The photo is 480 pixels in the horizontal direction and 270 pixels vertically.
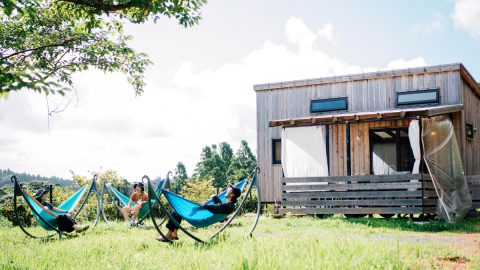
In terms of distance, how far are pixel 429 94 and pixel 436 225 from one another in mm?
5276

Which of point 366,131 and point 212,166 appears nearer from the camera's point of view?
point 366,131

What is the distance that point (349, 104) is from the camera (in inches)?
585

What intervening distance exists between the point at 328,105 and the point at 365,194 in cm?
406

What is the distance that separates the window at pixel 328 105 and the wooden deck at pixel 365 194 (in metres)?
2.82

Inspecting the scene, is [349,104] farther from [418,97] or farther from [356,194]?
[356,194]

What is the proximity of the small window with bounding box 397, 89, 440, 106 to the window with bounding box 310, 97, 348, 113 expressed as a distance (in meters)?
1.68

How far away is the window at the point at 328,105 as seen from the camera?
14922 millimetres

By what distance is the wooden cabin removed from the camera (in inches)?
460

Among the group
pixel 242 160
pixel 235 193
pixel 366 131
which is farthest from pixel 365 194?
pixel 242 160

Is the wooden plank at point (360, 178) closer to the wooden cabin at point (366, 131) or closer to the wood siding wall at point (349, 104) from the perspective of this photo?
the wooden cabin at point (366, 131)

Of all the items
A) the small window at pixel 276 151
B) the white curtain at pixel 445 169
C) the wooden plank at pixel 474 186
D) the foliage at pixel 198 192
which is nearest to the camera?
the white curtain at pixel 445 169

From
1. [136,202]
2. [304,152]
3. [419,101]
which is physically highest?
[419,101]

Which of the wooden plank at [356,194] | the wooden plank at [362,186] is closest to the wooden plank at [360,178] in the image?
the wooden plank at [362,186]

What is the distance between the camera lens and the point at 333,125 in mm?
14203
